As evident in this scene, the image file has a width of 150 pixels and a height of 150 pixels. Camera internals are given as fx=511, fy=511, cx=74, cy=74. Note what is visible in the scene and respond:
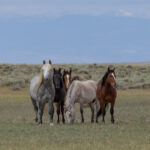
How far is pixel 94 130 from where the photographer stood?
15336 mm

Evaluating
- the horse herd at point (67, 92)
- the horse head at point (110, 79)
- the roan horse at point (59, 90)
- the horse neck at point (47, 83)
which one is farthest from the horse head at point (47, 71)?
the horse head at point (110, 79)

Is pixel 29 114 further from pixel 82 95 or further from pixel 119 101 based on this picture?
pixel 119 101

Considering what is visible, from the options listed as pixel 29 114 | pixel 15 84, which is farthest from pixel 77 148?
pixel 15 84

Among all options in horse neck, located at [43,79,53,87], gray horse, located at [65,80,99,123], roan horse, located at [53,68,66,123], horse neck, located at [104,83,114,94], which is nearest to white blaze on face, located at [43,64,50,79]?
horse neck, located at [43,79,53,87]

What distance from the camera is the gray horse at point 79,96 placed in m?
19.1

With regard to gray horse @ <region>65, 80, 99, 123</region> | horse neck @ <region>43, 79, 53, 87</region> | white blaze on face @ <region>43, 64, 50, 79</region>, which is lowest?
gray horse @ <region>65, 80, 99, 123</region>

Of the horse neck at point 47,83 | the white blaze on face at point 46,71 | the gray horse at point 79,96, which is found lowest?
the gray horse at point 79,96

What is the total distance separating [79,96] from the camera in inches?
771

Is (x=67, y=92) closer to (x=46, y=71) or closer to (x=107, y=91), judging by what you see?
(x=107, y=91)

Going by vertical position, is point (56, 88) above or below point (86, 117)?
above

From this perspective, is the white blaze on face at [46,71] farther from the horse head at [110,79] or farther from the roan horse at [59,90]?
the horse head at [110,79]

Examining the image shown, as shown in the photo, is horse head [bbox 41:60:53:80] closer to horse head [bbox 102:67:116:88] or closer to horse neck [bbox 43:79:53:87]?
horse neck [bbox 43:79:53:87]

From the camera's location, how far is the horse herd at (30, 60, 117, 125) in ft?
57.3

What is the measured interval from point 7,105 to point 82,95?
10.9 meters
